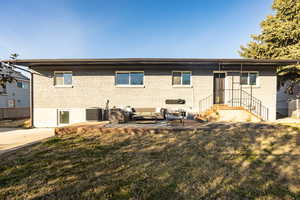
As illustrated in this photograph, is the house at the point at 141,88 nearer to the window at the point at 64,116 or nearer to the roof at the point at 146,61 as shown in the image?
the window at the point at 64,116

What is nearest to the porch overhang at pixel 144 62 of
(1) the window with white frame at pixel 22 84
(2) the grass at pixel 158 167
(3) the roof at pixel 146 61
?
(3) the roof at pixel 146 61

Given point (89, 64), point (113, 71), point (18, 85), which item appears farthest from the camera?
point (18, 85)

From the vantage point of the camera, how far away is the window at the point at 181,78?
834 centimetres

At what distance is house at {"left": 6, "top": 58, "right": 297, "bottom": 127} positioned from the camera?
810 centimetres

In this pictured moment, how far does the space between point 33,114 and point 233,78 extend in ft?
43.3

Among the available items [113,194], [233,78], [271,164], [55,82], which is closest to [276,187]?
[271,164]

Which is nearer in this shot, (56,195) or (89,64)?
(56,195)

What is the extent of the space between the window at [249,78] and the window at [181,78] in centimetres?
358

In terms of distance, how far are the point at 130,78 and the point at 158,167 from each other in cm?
650

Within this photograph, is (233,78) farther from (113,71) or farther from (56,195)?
(56,195)

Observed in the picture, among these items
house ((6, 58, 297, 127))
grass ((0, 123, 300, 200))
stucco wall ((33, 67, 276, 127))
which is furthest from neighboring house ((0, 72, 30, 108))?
grass ((0, 123, 300, 200))

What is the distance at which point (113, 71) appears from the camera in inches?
326

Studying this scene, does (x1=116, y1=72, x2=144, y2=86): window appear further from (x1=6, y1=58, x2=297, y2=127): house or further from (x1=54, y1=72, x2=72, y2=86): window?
(x1=54, y1=72, x2=72, y2=86): window

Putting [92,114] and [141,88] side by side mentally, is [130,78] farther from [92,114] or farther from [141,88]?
[92,114]
